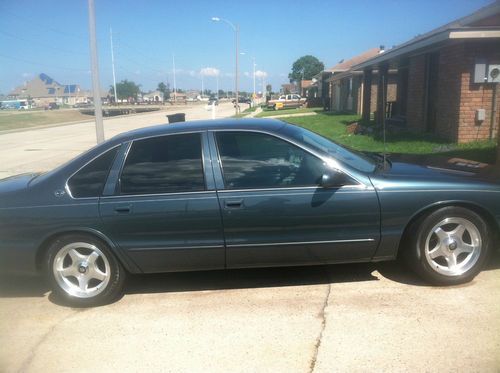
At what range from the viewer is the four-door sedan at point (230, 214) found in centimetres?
393

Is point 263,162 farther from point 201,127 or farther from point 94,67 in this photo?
point 94,67

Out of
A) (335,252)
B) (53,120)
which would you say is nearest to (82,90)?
(53,120)

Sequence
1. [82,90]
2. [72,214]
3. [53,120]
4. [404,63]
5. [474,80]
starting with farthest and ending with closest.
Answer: [82,90] → [53,120] → [404,63] → [474,80] → [72,214]

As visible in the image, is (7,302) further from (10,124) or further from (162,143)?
(10,124)

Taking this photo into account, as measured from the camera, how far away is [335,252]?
13.2 ft

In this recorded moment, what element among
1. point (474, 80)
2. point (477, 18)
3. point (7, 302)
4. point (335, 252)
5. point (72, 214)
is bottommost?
point (7, 302)

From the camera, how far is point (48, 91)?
6988 inches

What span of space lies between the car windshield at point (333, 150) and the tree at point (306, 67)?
443 feet

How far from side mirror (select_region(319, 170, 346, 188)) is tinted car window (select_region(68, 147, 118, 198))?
5.98 feet

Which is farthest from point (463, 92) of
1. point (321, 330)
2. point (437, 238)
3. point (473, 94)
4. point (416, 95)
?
point (321, 330)

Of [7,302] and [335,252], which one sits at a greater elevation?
[335,252]

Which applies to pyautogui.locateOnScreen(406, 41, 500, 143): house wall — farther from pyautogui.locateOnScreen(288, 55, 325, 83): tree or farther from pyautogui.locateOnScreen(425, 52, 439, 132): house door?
pyautogui.locateOnScreen(288, 55, 325, 83): tree

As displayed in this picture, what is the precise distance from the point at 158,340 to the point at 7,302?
174 cm

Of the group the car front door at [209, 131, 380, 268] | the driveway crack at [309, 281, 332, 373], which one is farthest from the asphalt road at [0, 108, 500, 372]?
the car front door at [209, 131, 380, 268]
